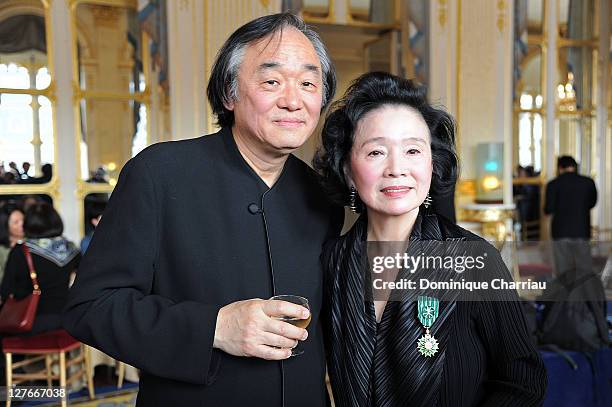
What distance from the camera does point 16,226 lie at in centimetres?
535

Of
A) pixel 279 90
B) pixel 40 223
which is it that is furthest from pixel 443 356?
pixel 40 223

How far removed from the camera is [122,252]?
1.51 metres

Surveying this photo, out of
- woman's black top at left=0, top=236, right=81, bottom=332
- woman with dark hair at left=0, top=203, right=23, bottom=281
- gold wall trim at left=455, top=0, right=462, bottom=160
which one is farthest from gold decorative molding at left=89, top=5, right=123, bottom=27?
gold wall trim at left=455, top=0, right=462, bottom=160

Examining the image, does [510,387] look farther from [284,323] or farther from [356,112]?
[356,112]

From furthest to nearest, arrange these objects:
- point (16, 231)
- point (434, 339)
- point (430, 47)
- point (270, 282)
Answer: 1. point (430, 47)
2. point (16, 231)
3. point (270, 282)
4. point (434, 339)

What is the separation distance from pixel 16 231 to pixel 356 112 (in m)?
4.56

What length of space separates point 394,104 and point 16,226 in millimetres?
4622

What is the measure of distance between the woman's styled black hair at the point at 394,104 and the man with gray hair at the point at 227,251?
0.10m

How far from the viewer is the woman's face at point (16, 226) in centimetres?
534

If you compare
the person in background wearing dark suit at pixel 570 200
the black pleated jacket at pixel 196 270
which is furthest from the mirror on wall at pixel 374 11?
the black pleated jacket at pixel 196 270

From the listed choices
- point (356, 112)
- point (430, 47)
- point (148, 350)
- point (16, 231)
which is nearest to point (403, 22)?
point (430, 47)

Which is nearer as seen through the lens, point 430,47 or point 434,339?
point 434,339

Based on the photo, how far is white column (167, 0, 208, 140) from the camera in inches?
265

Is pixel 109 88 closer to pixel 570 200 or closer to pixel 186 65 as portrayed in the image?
pixel 186 65
